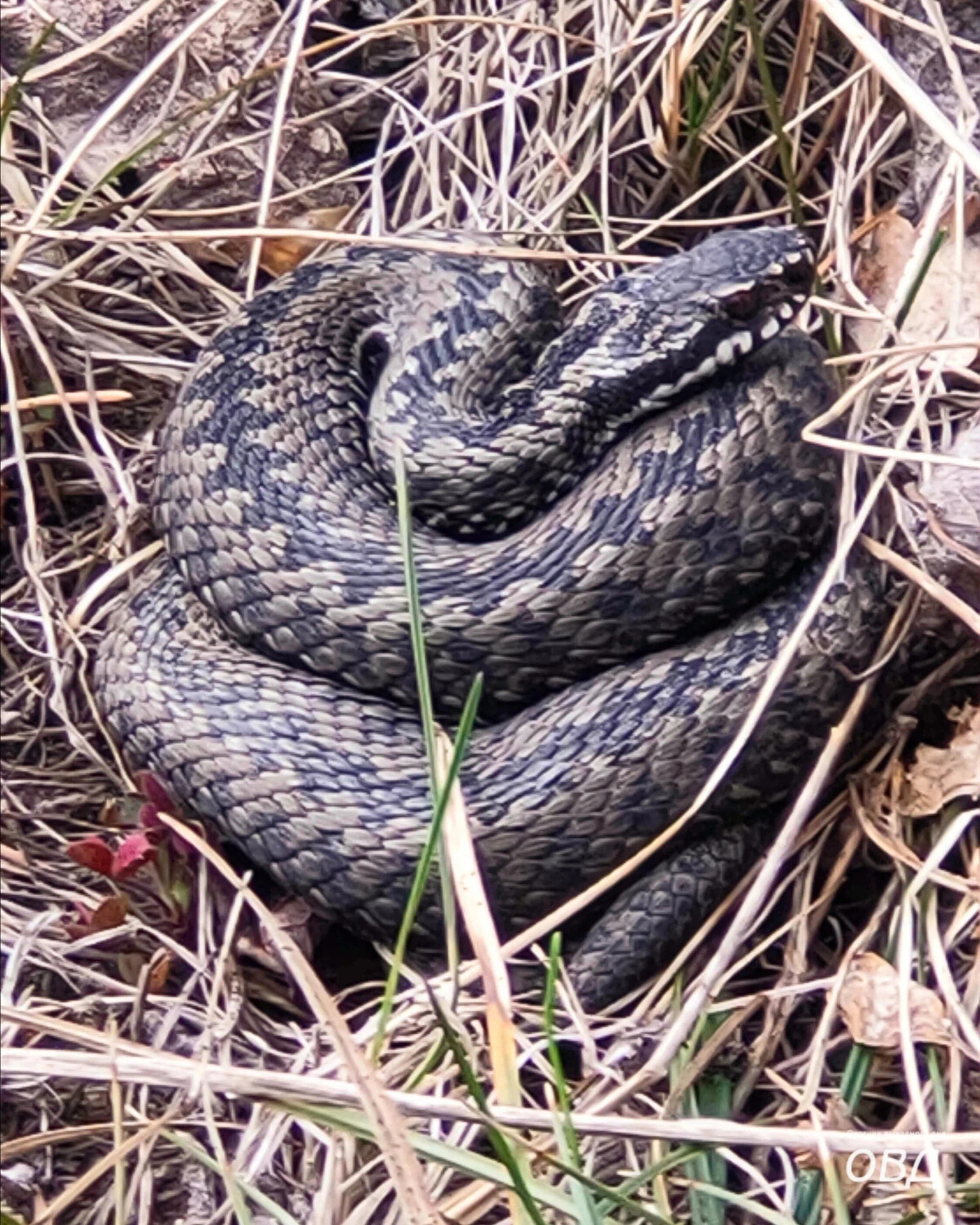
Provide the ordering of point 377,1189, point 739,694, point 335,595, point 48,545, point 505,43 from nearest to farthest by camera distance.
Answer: point 377,1189 < point 739,694 < point 335,595 < point 48,545 < point 505,43

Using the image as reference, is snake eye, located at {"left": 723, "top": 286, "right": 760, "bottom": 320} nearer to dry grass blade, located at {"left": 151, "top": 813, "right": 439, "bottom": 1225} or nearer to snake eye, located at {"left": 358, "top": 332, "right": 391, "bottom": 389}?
snake eye, located at {"left": 358, "top": 332, "right": 391, "bottom": 389}

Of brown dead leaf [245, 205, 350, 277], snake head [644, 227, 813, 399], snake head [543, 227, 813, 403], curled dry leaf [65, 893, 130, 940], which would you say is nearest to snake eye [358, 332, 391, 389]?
brown dead leaf [245, 205, 350, 277]

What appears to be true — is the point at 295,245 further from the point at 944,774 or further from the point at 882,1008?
the point at 882,1008

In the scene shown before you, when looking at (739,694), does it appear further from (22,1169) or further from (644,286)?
(22,1169)

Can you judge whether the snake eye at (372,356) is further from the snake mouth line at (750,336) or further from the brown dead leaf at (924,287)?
the brown dead leaf at (924,287)

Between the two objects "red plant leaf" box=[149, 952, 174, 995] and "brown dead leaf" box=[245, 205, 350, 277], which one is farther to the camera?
"brown dead leaf" box=[245, 205, 350, 277]

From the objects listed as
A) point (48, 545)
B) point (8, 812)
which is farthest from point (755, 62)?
point (8, 812)
